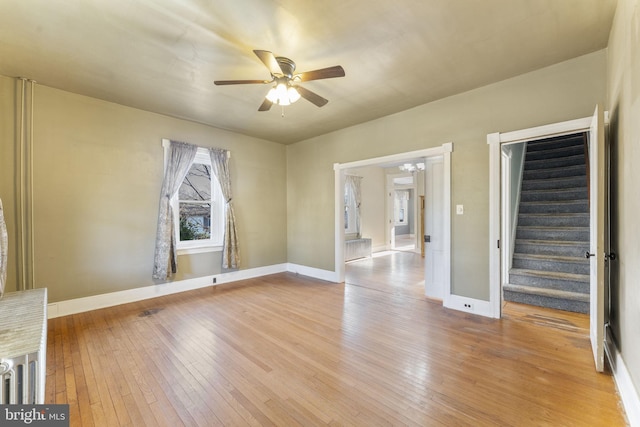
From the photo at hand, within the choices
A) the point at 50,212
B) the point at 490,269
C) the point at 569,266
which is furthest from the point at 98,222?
the point at 569,266

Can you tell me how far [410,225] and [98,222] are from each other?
527 inches

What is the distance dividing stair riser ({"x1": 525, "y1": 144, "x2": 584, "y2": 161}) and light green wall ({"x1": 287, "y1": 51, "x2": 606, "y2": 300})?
3297 mm

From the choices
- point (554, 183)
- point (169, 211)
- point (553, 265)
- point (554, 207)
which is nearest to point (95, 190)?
point (169, 211)

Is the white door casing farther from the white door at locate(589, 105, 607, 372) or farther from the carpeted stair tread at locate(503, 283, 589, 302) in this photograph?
the white door at locate(589, 105, 607, 372)

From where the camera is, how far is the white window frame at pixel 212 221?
4.52m

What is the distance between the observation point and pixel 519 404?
1.87m

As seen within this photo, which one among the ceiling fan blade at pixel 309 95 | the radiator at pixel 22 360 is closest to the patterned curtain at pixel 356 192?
the ceiling fan blade at pixel 309 95

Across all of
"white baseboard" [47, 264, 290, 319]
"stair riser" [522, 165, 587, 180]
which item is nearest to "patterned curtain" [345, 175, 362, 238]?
"white baseboard" [47, 264, 290, 319]

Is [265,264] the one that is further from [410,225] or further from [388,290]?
[410,225]

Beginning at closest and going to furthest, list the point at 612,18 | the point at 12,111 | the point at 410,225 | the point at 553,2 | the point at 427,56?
the point at 553,2
the point at 612,18
the point at 427,56
the point at 12,111
the point at 410,225

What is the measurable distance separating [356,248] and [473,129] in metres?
4.84

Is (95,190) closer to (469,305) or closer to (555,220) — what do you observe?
(469,305)

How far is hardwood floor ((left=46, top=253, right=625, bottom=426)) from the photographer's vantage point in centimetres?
181

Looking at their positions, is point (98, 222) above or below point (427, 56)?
below
